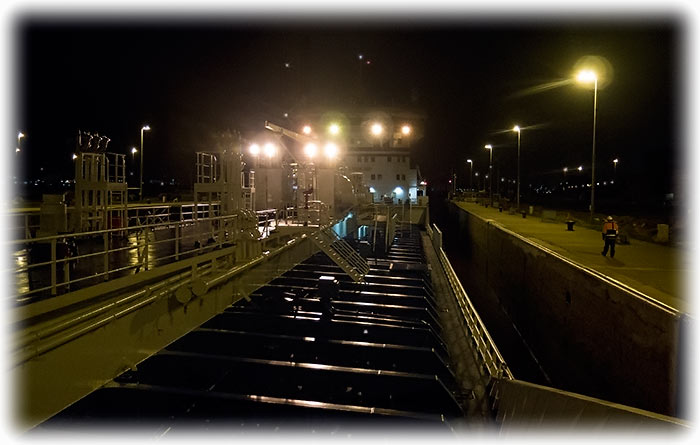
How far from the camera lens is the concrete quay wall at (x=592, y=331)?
9.02 metres

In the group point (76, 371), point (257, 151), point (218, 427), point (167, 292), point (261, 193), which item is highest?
point (257, 151)

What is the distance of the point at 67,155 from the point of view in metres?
56.8

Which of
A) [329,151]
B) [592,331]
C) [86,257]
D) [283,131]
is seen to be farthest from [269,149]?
[592,331]

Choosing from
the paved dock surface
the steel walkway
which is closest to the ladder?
the steel walkway

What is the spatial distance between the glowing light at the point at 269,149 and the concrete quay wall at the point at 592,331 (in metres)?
11.7

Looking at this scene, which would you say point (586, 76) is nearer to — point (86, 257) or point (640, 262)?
point (640, 262)

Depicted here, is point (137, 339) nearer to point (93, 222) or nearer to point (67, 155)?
point (93, 222)

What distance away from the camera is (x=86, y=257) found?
31.1ft

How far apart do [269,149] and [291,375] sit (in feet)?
38.5

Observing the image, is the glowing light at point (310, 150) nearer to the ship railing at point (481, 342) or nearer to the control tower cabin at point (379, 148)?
the ship railing at point (481, 342)

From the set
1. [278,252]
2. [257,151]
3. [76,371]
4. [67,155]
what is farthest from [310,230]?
[67,155]

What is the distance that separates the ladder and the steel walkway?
1341 mm

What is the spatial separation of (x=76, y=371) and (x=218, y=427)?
2143 millimetres

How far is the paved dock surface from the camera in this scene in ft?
36.8
